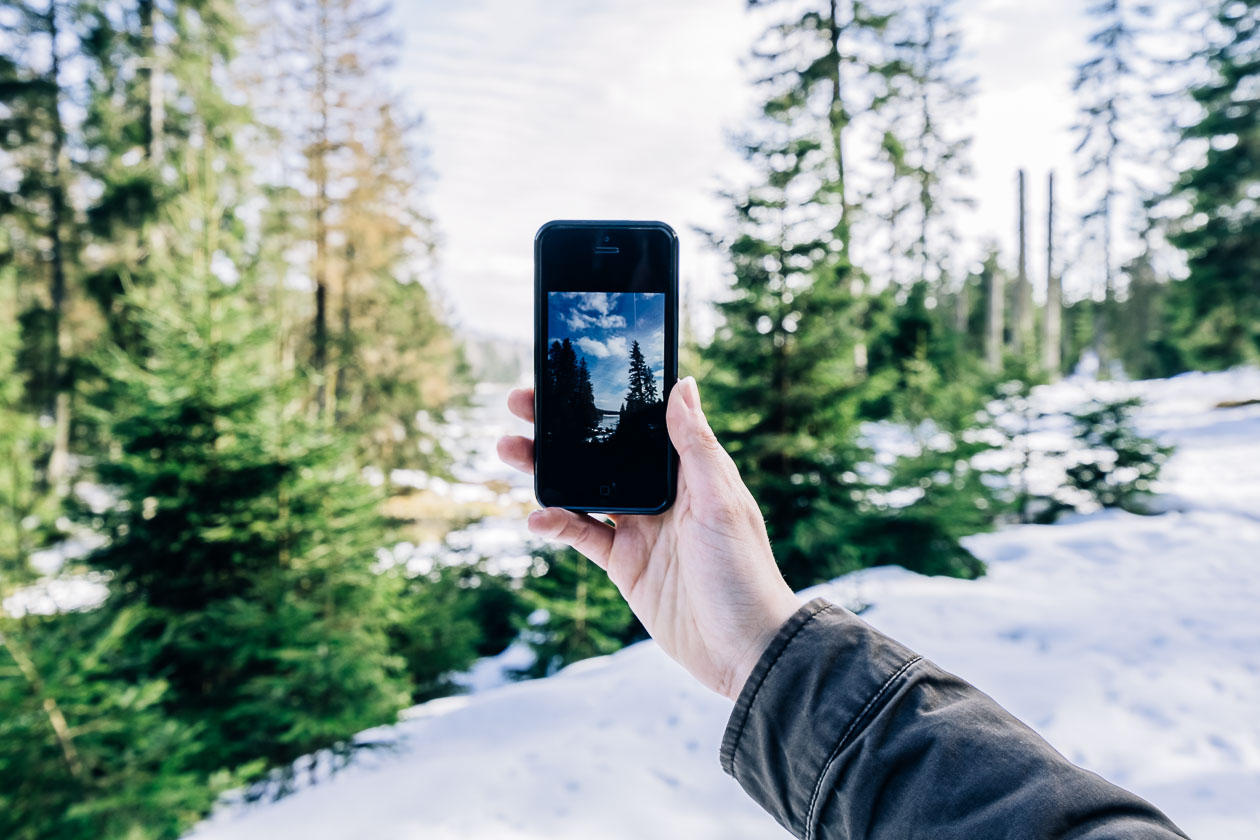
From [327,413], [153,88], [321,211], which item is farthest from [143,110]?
[327,413]

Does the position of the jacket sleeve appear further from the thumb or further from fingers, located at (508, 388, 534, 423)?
fingers, located at (508, 388, 534, 423)

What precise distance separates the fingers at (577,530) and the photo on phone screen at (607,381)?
0.51 ft

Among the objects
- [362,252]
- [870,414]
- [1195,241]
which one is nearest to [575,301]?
[870,414]

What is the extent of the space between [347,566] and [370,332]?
939 cm

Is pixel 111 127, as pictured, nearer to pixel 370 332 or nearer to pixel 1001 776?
pixel 370 332

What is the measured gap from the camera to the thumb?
5.16ft

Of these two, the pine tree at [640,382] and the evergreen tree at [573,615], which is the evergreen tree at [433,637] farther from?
the pine tree at [640,382]

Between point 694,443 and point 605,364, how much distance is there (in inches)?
16.1

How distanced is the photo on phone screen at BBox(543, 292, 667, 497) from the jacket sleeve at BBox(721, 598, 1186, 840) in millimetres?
763

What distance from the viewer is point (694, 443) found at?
1586mm

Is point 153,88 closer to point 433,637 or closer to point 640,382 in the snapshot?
point 433,637

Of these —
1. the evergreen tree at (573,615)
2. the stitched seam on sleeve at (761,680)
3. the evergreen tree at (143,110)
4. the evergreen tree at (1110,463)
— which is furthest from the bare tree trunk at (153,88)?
the evergreen tree at (1110,463)

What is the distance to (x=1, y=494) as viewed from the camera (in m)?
4.15

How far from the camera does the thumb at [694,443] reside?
1571 mm
